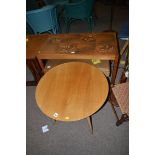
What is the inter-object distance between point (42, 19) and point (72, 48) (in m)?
0.79

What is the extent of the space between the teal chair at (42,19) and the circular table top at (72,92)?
904 mm

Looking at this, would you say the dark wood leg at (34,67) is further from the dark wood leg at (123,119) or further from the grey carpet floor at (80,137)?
the dark wood leg at (123,119)

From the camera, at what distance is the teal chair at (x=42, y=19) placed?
2.03 m

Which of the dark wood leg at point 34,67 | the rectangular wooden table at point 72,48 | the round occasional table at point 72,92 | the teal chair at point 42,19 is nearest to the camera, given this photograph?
the round occasional table at point 72,92

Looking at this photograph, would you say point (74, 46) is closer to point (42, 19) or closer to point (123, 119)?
point (42, 19)

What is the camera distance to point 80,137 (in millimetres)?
1538

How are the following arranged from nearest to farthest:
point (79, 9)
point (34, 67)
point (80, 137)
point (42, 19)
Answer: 1. point (80, 137)
2. point (34, 67)
3. point (42, 19)
4. point (79, 9)

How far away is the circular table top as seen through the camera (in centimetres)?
124

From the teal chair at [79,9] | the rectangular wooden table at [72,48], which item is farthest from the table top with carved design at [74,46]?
the teal chair at [79,9]

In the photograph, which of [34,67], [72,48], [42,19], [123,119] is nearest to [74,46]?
[72,48]
